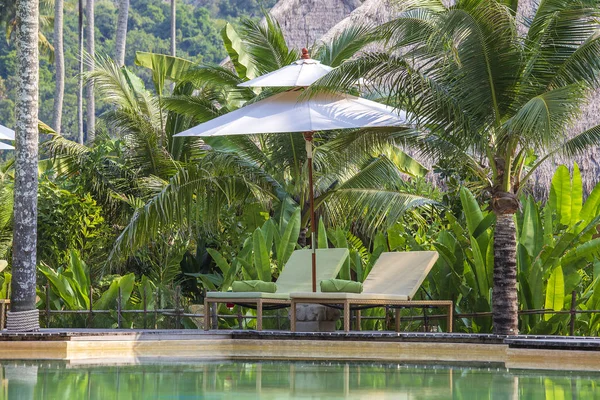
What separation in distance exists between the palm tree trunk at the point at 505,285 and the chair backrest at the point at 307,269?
174 cm

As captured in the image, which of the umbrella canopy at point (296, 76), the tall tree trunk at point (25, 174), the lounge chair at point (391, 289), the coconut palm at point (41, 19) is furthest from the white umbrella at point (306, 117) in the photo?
the coconut palm at point (41, 19)

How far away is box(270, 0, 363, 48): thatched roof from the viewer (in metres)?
22.4

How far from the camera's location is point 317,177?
1311 cm

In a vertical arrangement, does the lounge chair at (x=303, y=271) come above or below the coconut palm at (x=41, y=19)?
below

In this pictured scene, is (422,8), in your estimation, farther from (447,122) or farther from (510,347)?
(510,347)

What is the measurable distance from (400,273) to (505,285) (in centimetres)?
111

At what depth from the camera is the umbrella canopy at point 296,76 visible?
405 inches

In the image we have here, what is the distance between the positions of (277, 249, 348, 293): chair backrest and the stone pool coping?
3.11 feet


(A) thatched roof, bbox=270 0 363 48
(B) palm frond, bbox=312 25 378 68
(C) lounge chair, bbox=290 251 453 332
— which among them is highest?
(A) thatched roof, bbox=270 0 363 48

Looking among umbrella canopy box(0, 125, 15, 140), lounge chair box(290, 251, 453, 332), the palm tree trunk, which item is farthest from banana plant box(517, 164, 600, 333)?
umbrella canopy box(0, 125, 15, 140)

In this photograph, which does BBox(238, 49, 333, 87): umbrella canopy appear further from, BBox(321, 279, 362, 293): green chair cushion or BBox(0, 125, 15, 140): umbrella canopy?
BBox(0, 125, 15, 140): umbrella canopy

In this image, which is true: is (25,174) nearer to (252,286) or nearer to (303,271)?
(252,286)

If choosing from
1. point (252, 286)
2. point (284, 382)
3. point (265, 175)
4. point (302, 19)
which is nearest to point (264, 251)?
point (252, 286)

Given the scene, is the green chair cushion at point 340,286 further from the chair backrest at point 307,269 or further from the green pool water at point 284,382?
the green pool water at point 284,382
